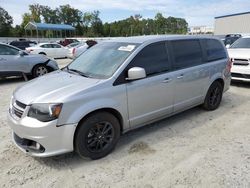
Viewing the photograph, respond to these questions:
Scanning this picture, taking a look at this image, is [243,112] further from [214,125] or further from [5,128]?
[5,128]

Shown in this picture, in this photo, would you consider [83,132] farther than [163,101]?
No

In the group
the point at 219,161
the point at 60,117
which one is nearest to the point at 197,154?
the point at 219,161

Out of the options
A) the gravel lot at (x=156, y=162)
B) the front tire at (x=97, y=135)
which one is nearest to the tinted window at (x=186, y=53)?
the gravel lot at (x=156, y=162)

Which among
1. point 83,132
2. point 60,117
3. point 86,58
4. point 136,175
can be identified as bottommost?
point 136,175

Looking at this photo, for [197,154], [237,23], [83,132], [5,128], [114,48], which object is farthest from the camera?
[237,23]

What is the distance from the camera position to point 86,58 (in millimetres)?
4680

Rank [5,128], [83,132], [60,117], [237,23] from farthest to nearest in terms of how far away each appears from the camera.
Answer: [237,23] → [5,128] → [83,132] → [60,117]

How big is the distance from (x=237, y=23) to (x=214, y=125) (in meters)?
60.7

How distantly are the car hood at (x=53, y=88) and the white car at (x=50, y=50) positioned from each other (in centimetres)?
1730

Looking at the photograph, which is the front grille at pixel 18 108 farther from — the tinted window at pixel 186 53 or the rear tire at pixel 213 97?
the rear tire at pixel 213 97

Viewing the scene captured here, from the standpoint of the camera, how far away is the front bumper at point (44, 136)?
327 centimetres

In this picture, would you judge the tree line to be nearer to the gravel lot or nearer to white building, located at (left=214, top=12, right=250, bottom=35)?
white building, located at (left=214, top=12, right=250, bottom=35)

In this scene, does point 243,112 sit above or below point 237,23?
below

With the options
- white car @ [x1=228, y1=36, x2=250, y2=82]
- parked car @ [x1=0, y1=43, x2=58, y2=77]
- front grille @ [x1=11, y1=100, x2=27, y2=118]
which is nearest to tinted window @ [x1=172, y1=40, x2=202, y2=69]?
front grille @ [x1=11, y1=100, x2=27, y2=118]
